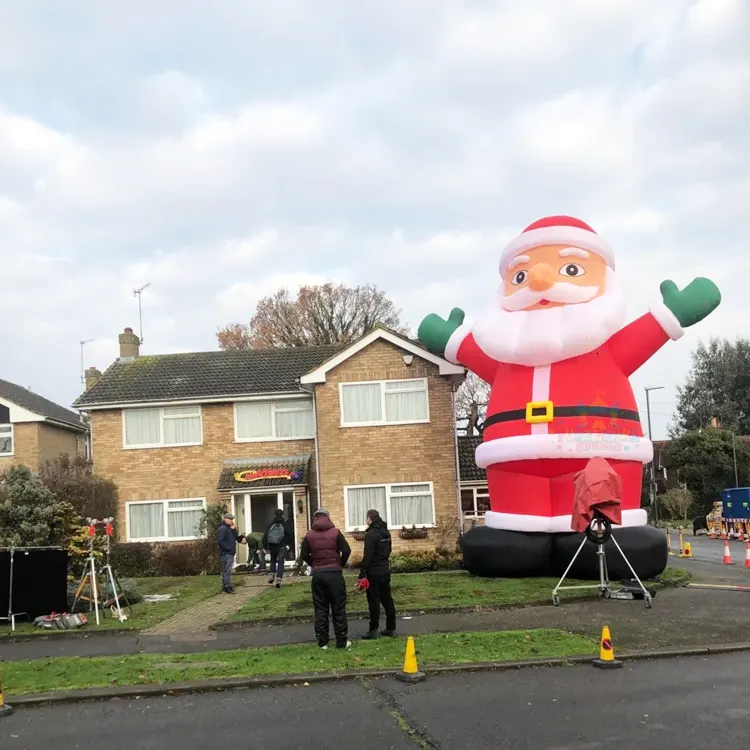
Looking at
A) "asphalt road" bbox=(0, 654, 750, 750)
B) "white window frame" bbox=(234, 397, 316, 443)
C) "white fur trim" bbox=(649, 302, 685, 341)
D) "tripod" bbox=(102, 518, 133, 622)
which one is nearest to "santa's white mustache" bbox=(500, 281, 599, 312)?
Result: "white fur trim" bbox=(649, 302, 685, 341)

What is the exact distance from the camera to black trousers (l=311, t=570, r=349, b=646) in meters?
9.29

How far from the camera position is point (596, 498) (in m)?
12.6

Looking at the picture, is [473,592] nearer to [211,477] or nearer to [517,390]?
[517,390]

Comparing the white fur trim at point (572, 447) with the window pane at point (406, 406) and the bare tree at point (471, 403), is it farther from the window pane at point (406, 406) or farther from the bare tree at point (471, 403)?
the bare tree at point (471, 403)

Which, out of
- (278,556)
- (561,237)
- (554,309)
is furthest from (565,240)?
(278,556)

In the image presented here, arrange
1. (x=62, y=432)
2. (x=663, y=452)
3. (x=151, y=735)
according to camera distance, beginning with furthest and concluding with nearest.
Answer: (x=663, y=452)
(x=62, y=432)
(x=151, y=735)

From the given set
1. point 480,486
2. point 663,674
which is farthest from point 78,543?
point 480,486

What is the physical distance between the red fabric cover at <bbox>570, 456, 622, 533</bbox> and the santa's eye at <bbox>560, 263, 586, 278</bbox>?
4250mm

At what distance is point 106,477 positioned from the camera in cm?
2267

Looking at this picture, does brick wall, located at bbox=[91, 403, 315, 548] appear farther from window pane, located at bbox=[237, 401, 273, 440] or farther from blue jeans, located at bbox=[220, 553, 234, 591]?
blue jeans, located at bbox=[220, 553, 234, 591]

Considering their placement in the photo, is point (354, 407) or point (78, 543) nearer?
point (78, 543)

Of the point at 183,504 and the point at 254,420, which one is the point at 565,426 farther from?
the point at 183,504

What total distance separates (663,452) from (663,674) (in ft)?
171

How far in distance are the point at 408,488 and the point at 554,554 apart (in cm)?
701
